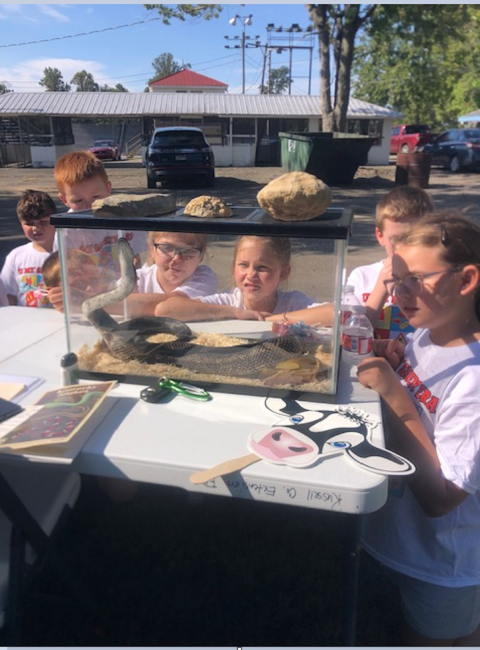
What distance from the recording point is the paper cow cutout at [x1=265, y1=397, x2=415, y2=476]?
128 cm

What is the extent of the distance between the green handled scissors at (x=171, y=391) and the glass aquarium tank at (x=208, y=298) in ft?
0.14

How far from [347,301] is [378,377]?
2.61 feet

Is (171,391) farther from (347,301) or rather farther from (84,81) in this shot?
(84,81)

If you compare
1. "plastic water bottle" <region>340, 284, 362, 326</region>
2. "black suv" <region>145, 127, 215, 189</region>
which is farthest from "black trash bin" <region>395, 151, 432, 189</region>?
"plastic water bottle" <region>340, 284, 362, 326</region>

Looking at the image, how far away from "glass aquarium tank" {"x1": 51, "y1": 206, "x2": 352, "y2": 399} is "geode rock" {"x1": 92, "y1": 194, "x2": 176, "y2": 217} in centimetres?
3

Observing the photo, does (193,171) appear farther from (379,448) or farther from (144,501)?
(379,448)

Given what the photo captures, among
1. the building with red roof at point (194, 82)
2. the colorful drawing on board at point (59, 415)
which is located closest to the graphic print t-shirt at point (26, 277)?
the colorful drawing on board at point (59, 415)

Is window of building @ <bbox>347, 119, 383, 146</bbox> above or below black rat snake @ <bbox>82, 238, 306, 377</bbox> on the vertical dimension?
above

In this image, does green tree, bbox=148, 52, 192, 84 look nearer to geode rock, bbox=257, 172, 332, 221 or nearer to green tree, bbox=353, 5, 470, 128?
green tree, bbox=353, 5, 470, 128

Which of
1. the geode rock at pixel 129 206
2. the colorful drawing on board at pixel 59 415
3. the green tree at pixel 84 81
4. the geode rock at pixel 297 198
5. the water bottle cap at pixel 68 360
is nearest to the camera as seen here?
the colorful drawing on board at pixel 59 415

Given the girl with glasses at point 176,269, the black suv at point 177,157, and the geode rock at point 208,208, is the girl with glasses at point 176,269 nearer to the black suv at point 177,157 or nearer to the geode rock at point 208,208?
the geode rock at point 208,208

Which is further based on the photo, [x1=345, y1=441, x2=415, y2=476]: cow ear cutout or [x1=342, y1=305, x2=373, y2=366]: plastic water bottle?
[x1=342, y1=305, x2=373, y2=366]: plastic water bottle

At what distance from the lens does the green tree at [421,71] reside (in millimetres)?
18125

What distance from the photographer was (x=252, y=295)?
2027mm
